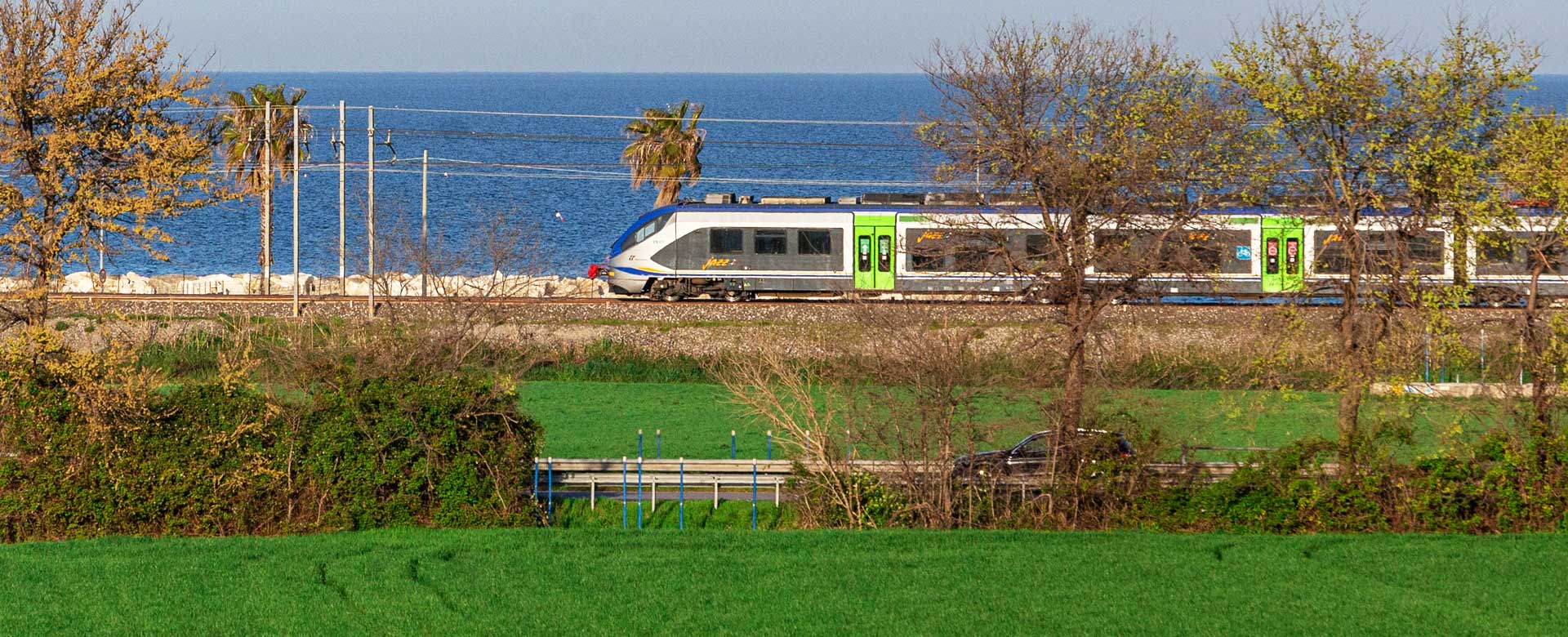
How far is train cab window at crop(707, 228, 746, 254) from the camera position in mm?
35406

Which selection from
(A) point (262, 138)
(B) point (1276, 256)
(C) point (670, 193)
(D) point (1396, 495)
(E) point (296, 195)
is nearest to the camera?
(D) point (1396, 495)

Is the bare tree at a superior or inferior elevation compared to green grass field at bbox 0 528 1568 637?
superior

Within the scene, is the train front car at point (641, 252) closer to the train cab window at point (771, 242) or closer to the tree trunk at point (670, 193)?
the train cab window at point (771, 242)

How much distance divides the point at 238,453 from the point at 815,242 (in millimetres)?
18502

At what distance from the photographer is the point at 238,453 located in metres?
18.3

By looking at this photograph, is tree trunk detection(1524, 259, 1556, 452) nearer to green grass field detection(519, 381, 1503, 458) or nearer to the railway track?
green grass field detection(519, 381, 1503, 458)

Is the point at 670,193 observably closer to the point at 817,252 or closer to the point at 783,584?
the point at 817,252

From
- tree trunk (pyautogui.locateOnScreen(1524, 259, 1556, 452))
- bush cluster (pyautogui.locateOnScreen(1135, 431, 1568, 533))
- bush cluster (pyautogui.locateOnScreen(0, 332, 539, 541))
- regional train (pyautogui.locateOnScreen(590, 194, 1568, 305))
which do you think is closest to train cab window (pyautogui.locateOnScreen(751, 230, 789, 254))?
regional train (pyautogui.locateOnScreen(590, 194, 1568, 305))

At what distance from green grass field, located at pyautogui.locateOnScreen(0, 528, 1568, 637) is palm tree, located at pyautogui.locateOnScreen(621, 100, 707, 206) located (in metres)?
24.3

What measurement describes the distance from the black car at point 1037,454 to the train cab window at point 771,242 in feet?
53.0

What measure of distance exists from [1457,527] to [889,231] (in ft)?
58.0

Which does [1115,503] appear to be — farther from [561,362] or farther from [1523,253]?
[561,362]

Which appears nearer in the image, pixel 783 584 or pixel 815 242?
pixel 783 584

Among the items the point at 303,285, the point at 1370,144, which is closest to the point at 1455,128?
the point at 1370,144
